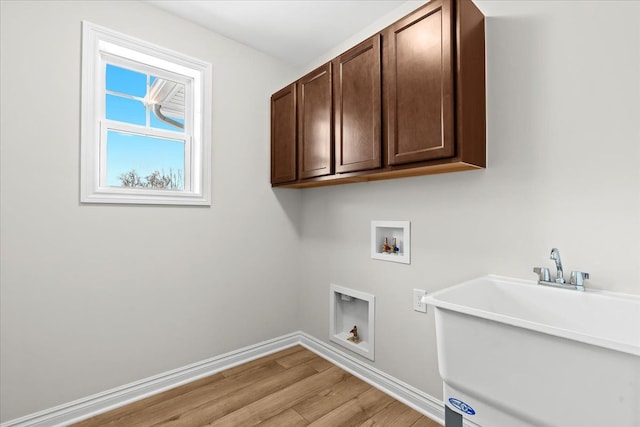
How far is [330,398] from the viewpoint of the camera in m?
1.88

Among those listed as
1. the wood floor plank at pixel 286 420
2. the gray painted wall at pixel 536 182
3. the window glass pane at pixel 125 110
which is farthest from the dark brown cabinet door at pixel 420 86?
the window glass pane at pixel 125 110

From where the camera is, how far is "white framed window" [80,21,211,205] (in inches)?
68.9

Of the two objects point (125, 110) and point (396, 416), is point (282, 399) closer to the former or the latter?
point (396, 416)

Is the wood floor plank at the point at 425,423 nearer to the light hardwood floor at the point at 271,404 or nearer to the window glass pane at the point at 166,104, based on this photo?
the light hardwood floor at the point at 271,404

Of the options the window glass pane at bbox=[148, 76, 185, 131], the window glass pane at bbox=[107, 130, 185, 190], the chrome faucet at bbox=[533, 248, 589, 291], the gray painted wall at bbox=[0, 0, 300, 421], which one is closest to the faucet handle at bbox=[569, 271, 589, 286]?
the chrome faucet at bbox=[533, 248, 589, 291]

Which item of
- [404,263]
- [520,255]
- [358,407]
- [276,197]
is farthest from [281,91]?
[358,407]

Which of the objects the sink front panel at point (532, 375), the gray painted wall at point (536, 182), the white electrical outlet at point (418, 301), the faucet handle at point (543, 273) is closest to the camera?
the sink front panel at point (532, 375)

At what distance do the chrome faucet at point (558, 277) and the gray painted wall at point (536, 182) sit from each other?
0.27 ft

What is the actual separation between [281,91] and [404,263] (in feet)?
5.26

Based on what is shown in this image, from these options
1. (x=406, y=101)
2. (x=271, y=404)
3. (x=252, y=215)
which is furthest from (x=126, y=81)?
(x=271, y=404)

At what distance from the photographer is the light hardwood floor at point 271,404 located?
5.49 feet

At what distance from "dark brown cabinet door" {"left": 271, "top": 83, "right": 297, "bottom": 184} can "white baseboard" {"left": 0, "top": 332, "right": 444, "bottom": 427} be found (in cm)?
136

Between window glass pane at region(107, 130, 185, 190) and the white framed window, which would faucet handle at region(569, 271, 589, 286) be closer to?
the white framed window

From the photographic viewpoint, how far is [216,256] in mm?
2227
